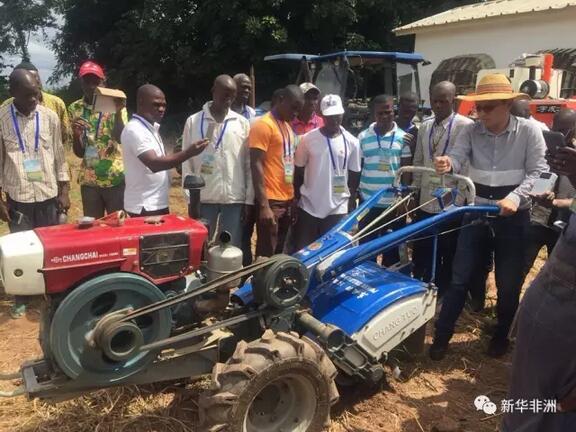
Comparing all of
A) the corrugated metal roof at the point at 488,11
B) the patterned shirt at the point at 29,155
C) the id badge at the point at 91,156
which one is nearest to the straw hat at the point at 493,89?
the id badge at the point at 91,156

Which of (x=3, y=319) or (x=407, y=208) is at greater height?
(x=407, y=208)

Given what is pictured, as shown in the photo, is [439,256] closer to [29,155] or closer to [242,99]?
[242,99]

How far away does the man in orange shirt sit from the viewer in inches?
152

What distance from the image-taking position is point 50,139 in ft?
14.0

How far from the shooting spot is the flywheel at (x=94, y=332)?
2395 mm

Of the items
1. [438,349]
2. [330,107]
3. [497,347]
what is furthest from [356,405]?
[330,107]

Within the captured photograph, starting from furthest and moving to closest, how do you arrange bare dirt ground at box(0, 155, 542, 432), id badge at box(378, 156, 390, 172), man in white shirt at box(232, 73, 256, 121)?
1. man in white shirt at box(232, 73, 256, 121)
2. id badge at box(378, 156, 390, 172)
3. bare dirt ground at box(0, 155, 542, 432)

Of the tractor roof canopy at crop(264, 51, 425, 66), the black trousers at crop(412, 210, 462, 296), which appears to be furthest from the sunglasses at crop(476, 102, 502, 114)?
the tractor roof canopy at crop(264, 51, 425, 66)

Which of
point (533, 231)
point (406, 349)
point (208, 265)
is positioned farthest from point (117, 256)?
point (533, 231)

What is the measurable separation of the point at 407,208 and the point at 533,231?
3.26 feet

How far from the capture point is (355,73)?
947cm

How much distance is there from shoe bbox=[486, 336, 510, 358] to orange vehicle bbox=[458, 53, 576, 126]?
148 inches

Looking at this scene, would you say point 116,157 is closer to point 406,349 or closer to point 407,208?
point 407,208

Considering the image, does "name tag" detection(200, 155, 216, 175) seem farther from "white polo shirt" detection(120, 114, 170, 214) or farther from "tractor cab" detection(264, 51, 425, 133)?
"tractor cab" detection(264, 51, 425, 133)
